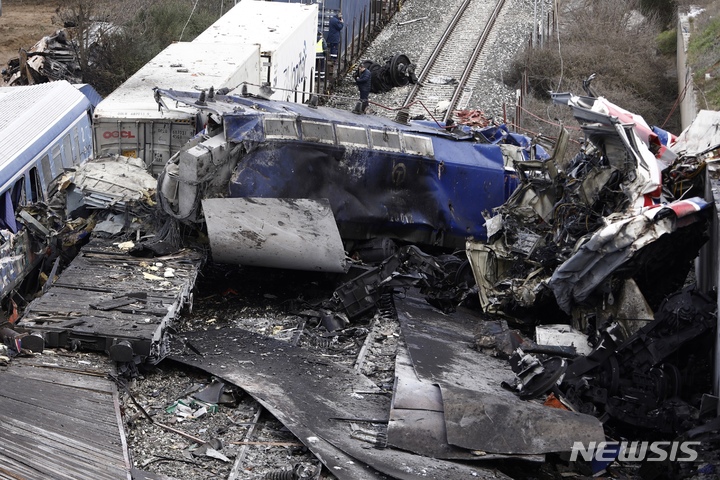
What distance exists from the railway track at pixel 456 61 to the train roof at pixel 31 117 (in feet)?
23.0

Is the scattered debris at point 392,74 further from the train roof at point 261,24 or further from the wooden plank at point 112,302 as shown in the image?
the wooden plank at point 112,302

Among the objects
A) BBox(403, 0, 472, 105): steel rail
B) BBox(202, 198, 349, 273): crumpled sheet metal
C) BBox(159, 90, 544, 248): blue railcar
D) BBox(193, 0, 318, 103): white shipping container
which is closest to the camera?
BBox(202, 198, 349, 273): crumpled sheet metal

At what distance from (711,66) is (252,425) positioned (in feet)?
55.4

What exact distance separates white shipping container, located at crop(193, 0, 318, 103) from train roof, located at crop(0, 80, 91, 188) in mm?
3191

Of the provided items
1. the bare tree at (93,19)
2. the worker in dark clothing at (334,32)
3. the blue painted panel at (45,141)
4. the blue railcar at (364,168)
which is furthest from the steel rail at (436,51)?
the blue railcar at (364,168)

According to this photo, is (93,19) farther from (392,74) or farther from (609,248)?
(609,248)

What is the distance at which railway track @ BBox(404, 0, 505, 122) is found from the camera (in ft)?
74.5

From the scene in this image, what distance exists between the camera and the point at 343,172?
13383mm

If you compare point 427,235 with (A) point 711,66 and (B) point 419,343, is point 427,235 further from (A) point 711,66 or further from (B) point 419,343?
(A) point 711,66

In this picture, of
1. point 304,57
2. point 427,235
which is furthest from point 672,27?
point 427,235

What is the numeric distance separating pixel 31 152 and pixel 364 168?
5.62 metres

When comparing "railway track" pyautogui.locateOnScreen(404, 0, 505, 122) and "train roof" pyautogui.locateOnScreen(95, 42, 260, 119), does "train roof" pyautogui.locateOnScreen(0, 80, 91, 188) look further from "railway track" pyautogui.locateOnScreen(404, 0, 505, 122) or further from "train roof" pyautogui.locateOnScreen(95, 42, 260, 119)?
"railway track" pyautogui.locateOnScreen(404, 0, 505, 122)

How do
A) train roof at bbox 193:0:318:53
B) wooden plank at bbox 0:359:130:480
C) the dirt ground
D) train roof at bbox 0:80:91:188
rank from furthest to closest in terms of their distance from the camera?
the dirt ground
train roof at bbox 193:0:318:53
train roof at bbox 0:80:91:188
wooden plank at bbox 0:359:130:480

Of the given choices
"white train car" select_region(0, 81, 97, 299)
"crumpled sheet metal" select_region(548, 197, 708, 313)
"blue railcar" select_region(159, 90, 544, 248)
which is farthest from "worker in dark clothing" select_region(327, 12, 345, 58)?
"crumpled sheet metal" select_region(548, 197, 708, 313)
